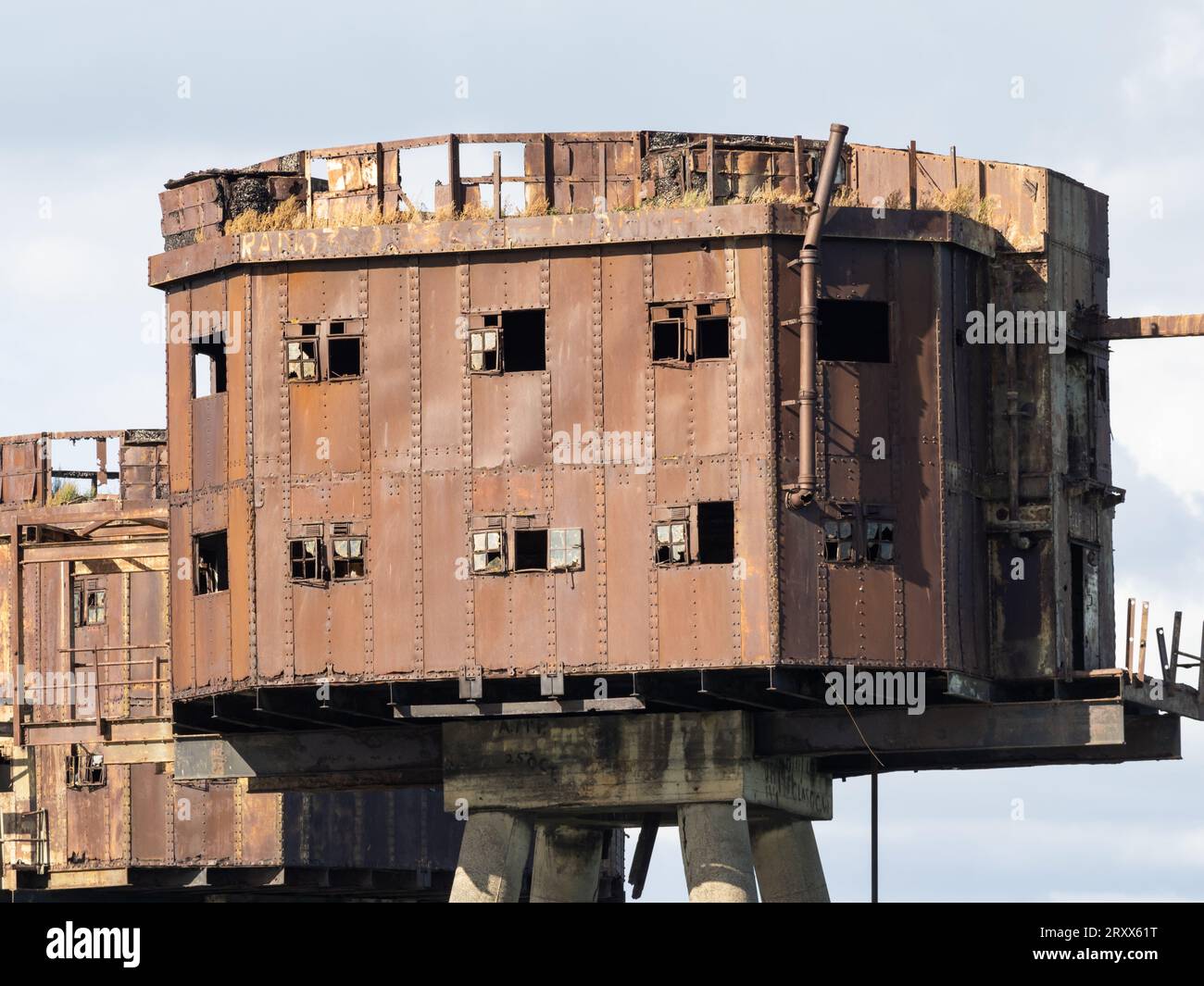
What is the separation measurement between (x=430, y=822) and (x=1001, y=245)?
1103 inches

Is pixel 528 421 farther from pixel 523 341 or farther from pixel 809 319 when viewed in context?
pixel 809 319

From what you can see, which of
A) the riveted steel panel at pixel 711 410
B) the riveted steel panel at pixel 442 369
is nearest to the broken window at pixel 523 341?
the riveted steel panel at pixel 442 369

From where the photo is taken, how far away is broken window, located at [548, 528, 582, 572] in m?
55.2

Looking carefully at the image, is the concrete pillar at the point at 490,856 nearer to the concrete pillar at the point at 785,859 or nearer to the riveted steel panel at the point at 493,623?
the riveted steel panel at the point at 493,623

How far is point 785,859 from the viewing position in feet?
197

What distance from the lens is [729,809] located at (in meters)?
56.7

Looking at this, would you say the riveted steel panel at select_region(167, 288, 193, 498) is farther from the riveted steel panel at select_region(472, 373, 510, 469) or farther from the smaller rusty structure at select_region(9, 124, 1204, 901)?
the riveted steel panel at select_region(472, 373, 510, 469)

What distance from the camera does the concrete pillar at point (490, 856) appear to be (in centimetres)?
5756

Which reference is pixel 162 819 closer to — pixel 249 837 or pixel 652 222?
pixel 249 837

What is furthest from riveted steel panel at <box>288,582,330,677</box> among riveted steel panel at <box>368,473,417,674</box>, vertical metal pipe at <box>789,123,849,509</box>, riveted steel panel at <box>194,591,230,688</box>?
vertical metal pipe at <box>789,123,849,509</box>

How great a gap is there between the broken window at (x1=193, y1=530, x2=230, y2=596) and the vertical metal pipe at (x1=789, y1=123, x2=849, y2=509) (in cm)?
1004

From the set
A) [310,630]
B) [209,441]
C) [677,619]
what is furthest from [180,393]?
[677,619]

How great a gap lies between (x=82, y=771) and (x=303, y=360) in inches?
955
